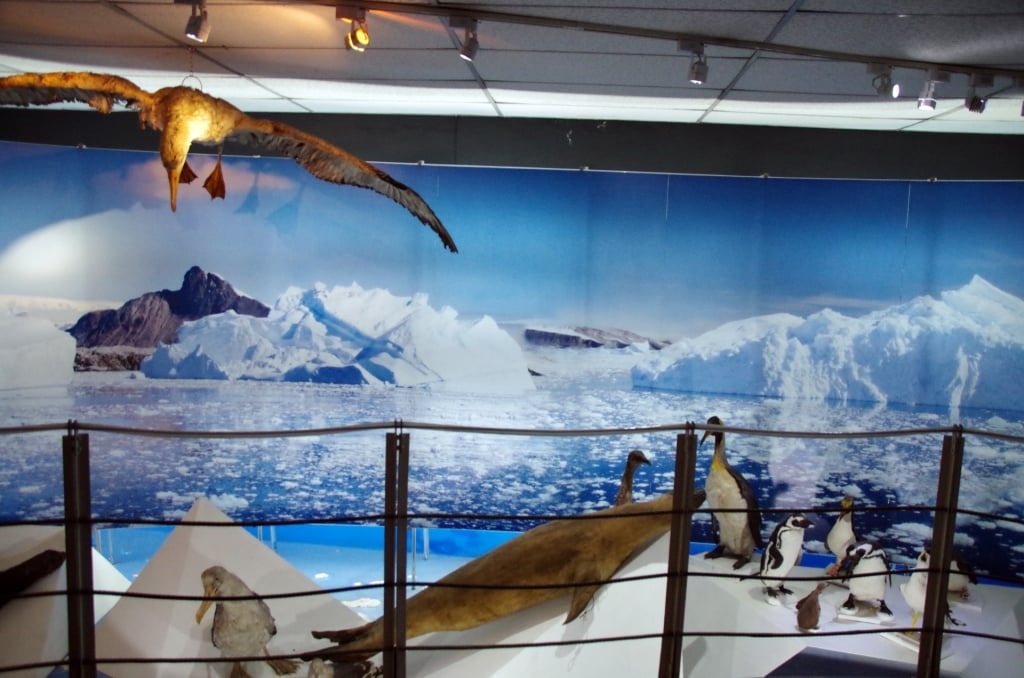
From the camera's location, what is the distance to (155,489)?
472 cm

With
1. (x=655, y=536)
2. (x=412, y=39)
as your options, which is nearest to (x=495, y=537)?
(x=655, y=536)

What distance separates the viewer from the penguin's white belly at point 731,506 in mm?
3633

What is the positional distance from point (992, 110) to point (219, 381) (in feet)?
14.3

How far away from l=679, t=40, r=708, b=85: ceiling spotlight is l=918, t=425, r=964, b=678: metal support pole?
1575mm

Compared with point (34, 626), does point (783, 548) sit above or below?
below

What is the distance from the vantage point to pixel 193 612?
239cm

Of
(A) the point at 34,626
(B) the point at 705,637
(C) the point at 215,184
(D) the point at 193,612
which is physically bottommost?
(B) the point at 705,637

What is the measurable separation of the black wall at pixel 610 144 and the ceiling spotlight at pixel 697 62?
4.97ft

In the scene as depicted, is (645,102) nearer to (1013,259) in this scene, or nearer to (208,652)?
A: (1013,259)

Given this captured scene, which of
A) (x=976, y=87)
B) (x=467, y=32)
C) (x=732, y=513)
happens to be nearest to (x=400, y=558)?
(x=467, y=32)

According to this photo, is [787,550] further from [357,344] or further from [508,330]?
[357,344]

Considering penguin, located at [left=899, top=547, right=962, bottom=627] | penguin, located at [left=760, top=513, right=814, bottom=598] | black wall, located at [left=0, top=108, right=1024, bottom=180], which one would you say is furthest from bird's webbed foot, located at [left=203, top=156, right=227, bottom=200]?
penguin, located at [left=899, top=547, right=962, bottom=627]

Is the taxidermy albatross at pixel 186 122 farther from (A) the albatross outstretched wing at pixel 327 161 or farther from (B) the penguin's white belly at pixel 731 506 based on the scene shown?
(B) the penguin's white belly at pixel 731 506

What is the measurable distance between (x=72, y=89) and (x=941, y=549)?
303cm
